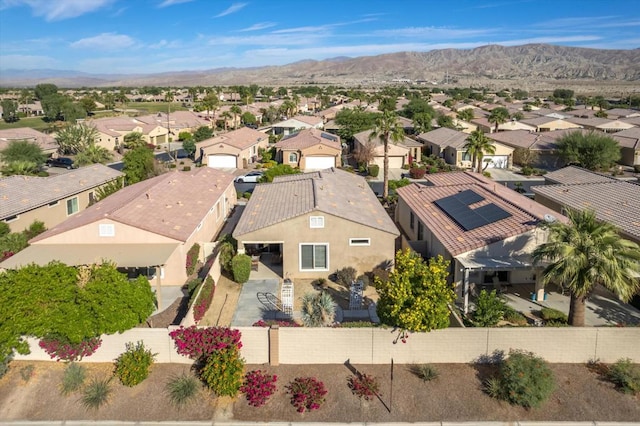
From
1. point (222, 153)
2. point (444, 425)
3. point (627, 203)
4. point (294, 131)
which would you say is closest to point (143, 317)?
point (444, 425)

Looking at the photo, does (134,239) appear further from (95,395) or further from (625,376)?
(625,376)

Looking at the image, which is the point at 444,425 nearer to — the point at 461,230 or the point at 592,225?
the point at 592,225

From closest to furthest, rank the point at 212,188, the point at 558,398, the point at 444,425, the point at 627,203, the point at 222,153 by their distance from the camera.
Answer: the point at 444,425 < the point at 558,398 < the point at 627,203 < the point at 212,188 < the point at 222,153

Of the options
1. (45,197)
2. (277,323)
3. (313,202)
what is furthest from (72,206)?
(277,323)

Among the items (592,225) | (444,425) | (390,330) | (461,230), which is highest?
(592,225)

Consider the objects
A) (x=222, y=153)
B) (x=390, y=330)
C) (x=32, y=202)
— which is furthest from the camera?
(x=222, y=153)

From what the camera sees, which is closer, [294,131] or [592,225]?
[592,225]

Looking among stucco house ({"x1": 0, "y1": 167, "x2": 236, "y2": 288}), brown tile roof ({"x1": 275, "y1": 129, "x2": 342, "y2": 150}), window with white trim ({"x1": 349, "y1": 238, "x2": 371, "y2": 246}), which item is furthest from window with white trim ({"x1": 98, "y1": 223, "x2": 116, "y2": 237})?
brown tile roof ({"x1": 275, "y1": 129, "x2": 342, "y2": 150})

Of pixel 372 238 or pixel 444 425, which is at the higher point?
pixel 372 238

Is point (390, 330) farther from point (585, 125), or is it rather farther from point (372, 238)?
point (585, 125)
